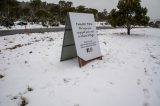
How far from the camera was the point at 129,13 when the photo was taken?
18.4 meters

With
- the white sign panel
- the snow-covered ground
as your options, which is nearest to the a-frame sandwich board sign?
the white sign panel

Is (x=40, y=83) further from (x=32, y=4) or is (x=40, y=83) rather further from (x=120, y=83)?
(x=32, y=4)

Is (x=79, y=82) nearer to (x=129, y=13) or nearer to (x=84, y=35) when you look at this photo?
(x=84, y=35)

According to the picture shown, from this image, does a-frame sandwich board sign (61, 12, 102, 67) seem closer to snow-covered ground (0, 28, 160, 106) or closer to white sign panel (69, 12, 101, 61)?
white sign panel (69, 12, 101, 61)

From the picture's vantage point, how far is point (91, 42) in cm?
639

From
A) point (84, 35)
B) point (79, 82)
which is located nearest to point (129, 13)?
point (84, 35)

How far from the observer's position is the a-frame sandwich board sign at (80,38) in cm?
565

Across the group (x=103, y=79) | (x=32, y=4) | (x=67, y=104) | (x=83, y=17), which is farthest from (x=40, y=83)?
(x=32, y=4)

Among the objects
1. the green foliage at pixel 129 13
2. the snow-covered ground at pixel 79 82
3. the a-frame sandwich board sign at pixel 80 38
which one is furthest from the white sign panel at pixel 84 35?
the green foliage at pixel 129 13

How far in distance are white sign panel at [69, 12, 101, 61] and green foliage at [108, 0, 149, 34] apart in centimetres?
1224

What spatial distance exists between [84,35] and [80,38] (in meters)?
0.31

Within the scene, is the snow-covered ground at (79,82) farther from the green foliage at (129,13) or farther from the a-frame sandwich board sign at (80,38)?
the green foliage at (129,13)

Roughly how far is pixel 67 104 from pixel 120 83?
1.73 m

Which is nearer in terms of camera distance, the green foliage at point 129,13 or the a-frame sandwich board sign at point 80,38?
the a-frame sandwich board sign at point 80,38
